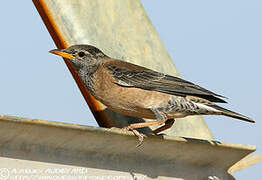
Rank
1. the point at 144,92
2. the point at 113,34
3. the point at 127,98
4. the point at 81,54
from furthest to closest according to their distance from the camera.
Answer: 1. the point at 113,34
2. the point at 81,54
3. the point at 144,92
4. the point at 127,98

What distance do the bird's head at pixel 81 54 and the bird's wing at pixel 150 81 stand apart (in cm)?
28

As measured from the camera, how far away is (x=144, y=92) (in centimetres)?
723

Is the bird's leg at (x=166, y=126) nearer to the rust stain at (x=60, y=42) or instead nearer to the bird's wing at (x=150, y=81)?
the bird's wing at (x=150, y=81)

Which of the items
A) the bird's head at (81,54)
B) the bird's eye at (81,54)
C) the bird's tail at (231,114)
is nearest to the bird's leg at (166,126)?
the bird's tail at (231,114)

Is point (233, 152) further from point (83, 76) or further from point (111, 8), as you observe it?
point (111, 8)

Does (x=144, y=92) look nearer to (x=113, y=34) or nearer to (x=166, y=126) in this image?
(x=166, y=126)

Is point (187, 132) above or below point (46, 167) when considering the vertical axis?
below

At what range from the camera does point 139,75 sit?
7.26 metres

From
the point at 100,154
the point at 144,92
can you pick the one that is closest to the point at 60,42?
the point at 144,92

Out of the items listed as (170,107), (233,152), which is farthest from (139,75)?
(233,152)

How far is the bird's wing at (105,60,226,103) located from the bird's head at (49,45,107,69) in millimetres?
280

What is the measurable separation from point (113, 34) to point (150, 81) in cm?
85

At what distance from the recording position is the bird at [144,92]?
279 inches

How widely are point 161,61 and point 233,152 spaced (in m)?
2.53
